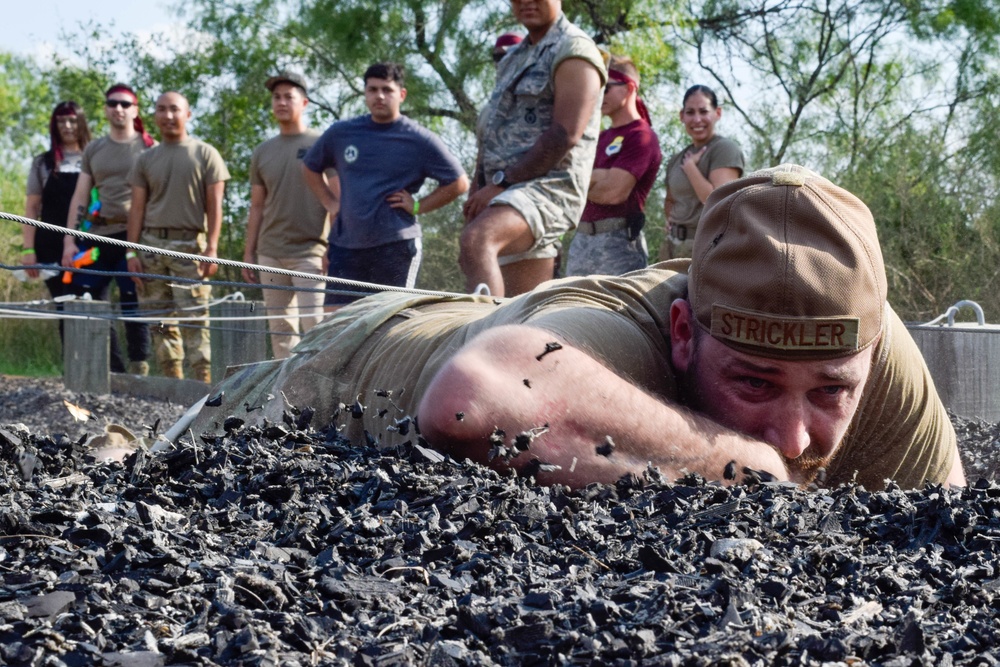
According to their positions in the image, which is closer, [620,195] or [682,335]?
[682,335]

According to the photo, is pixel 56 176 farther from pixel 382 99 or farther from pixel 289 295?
pixel 382 99

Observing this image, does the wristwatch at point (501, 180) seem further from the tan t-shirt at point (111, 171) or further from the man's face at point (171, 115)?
the tan t-shirt at point (111, 171)

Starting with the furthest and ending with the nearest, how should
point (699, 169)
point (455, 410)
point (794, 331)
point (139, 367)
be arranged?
point (139, 367), point (699, 169), point (794, 331), point (455, 410)

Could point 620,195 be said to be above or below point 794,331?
above

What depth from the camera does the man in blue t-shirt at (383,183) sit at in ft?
21.6

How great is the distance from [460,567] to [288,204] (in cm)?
627

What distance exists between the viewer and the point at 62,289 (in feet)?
34.3

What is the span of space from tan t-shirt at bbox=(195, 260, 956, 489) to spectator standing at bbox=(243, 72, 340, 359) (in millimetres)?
4427

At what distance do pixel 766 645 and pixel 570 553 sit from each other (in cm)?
47

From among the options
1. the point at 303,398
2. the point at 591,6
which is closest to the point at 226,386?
the point at 303,398

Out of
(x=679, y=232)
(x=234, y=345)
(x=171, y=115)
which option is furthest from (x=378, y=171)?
(x=234, y=345)

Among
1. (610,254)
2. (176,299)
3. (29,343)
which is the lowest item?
(29,343)

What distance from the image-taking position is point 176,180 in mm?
8289

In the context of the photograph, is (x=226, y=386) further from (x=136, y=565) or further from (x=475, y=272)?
(x=136, y=565)
